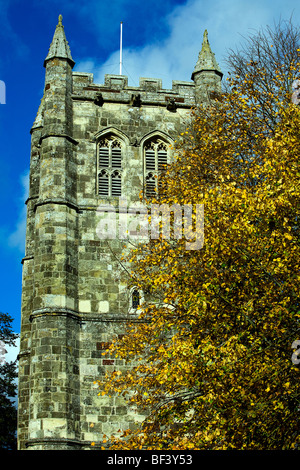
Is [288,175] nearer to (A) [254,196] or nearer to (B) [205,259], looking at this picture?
(A) [254,196]

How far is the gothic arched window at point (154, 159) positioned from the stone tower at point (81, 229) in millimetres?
37

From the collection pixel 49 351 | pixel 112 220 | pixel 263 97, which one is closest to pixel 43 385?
pixel 49 351

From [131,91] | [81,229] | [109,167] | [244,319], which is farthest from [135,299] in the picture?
[244,319]

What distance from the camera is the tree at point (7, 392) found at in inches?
1211

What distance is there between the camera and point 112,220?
74.5ft

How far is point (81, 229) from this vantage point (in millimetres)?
22375

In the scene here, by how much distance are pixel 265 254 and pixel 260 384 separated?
96.3 inches

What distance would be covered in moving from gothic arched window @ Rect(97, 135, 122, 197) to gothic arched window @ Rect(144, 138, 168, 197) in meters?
0.98

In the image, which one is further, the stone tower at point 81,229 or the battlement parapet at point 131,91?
the battlement parapet at point 131,91

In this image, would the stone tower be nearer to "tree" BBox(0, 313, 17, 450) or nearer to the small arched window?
the small arched window

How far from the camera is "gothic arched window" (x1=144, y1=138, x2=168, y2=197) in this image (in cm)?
2384

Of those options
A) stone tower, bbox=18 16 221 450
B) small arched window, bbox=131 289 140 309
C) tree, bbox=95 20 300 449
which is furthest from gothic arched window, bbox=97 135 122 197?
tree, bbox=95 20 300 449

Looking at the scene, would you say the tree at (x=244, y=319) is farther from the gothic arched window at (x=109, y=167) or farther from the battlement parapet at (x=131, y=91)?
the battlement parapet at (x=131, y=91)

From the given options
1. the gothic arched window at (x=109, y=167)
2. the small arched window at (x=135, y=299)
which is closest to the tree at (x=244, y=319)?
the small arched window at (x=135, y=299)
